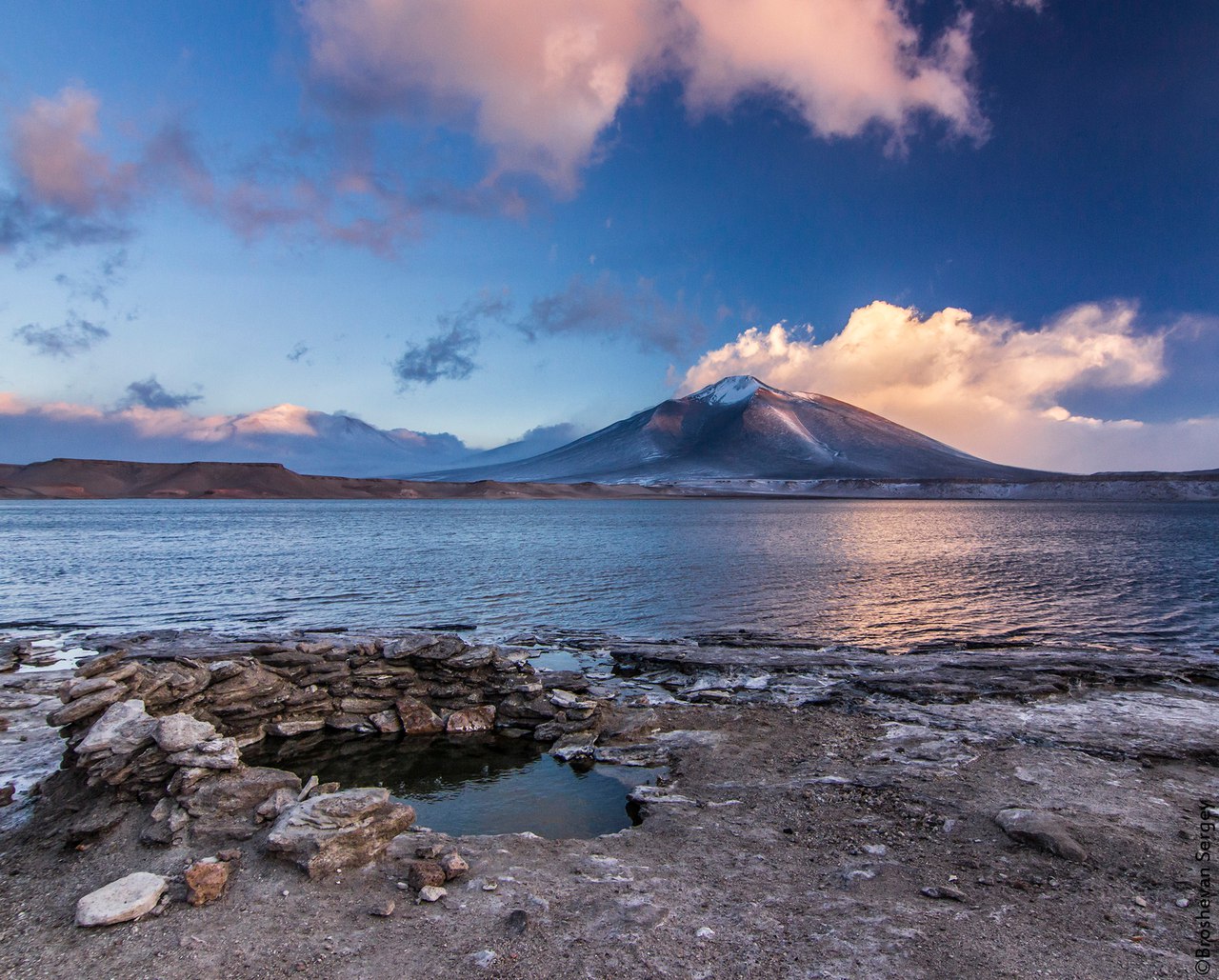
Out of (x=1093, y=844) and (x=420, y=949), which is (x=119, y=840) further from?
(x=1093, y=844)

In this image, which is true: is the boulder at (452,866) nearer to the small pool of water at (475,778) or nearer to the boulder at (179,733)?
the small pool of water at (475,778)

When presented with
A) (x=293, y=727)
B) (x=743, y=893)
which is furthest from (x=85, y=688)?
(x=743, y=893)

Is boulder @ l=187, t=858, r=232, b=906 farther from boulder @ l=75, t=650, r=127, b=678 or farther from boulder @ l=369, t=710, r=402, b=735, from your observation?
boulder @ l=75, t=650, r=127, b=678

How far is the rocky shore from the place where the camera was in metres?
6.68

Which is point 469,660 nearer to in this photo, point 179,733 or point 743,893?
point 179,733

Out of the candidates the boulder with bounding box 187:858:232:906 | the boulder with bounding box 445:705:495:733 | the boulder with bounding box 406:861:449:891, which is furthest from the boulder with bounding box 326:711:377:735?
the boulder with bounding box 406:861:449:891

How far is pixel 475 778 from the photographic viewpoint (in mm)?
12531

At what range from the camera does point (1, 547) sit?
5944 cm

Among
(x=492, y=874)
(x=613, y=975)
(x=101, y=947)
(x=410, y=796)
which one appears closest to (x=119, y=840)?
(x=101, y=947)

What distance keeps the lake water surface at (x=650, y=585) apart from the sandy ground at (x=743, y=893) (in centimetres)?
1313

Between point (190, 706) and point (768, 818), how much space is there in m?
11.4

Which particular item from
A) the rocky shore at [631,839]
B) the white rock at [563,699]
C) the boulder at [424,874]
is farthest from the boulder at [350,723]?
the boulder at [424,874]

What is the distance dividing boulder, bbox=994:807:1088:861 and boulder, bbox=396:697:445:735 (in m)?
10.7

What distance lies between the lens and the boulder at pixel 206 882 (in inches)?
294
